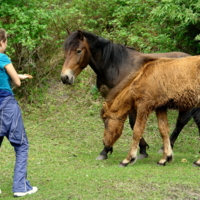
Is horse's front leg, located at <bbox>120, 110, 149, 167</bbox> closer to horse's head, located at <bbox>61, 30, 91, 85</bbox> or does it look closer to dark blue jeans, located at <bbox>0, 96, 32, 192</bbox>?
horse's head, located at <bbox>61, 30, 91, 85</bbox>

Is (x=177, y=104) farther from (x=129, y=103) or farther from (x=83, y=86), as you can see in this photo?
(x=83, y=86)

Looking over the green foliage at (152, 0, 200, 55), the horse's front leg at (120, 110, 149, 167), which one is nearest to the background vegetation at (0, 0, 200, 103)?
the green foliage at (152, 0, 200, 55)

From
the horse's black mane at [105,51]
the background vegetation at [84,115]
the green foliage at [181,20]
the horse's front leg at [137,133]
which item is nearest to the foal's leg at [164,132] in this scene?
the background vegetation at [84,115]

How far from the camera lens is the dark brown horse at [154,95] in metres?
5.86

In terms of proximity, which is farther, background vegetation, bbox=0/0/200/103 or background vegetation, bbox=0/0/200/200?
background vegetation, bbox=0/0/200/103

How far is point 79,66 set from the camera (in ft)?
24.2

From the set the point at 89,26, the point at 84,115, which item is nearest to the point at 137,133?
the point at 84,115

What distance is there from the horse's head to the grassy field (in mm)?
1676

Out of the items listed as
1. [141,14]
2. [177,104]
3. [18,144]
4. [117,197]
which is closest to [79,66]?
[177,104]

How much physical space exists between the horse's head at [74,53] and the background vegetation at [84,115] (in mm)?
1674

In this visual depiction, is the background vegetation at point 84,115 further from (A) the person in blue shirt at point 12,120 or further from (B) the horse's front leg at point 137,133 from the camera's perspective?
(A) the person in blue shirt at point 12,120

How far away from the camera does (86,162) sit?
Answer: 6773 millimetres

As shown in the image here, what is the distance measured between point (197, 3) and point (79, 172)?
4.80 metres

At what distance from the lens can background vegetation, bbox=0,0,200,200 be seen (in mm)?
4953
